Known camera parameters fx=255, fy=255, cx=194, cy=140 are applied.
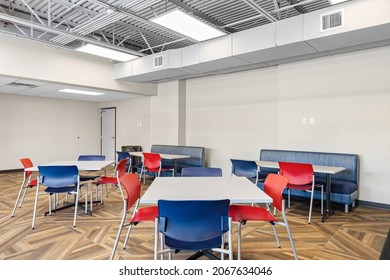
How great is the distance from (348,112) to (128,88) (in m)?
5.51

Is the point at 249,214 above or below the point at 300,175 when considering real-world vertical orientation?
below

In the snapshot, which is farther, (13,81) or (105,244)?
(13,81)

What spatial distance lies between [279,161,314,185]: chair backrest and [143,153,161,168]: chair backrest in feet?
8.71

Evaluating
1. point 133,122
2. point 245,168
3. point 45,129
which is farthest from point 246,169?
point 45,129

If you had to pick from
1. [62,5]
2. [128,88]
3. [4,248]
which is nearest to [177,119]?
[128,88]

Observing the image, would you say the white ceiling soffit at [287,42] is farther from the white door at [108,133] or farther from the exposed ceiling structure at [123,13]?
the white door at [108,133]

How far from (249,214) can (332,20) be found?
3123mm

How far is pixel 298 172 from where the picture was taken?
391 cm

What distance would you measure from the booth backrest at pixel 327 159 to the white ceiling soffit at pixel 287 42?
1.89 meters

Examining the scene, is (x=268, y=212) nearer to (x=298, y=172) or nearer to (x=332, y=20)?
(x=298, y=172)

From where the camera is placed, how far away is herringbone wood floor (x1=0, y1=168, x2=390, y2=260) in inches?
106

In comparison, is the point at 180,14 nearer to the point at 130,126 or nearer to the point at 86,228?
the point at 86,228

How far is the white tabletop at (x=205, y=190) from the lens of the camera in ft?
6.82

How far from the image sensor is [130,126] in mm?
8891
